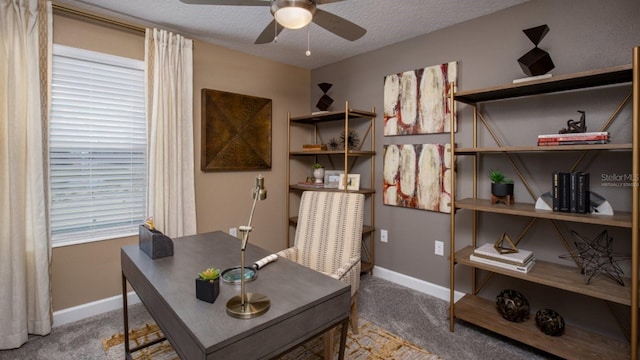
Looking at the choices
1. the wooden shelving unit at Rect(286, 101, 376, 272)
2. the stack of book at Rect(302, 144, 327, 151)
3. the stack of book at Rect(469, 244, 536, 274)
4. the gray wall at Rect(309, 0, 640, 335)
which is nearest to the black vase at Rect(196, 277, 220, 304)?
the stack of book at Rect(469, 244, 536, 274)

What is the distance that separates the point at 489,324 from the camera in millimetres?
2182

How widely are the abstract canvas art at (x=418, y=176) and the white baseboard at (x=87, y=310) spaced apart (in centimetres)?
244

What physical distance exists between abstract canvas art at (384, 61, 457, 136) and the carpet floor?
1.54m

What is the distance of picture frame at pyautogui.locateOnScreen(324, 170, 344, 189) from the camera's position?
3.53 m

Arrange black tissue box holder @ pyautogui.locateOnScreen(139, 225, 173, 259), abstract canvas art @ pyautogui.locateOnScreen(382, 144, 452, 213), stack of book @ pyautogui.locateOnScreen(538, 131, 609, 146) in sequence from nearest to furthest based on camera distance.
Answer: black tissue box holder @ pyautogui.locateOnScreen(139, 225, 173, 259), stack of book @ pyautogui.locateOnScreen(538, 131, 609, 146), abstract canvas art @ pyautogui.locateOnScreen(382, 144, 452, 213)

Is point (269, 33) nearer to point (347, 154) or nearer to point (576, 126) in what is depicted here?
point (347, 154)

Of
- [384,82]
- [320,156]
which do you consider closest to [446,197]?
[384,82]

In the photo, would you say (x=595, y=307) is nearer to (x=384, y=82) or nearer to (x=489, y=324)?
(x=489, y=324)

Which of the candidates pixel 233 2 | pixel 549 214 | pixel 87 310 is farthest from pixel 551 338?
pixel 87 310

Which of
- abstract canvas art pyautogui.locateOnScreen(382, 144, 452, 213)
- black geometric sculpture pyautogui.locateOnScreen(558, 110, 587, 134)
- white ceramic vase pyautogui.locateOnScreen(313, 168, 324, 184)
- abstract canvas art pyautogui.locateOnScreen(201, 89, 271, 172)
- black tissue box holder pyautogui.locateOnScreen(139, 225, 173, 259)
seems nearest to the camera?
black tissue box holder pyautogui.locateOnScreen(139, 225, 173, 259)

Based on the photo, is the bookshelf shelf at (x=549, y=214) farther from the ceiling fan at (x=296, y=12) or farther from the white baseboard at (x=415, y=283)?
the ceiling fan at (x=296, y=12)

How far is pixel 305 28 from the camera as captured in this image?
275 centimetres

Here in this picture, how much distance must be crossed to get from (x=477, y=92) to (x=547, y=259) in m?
1.28

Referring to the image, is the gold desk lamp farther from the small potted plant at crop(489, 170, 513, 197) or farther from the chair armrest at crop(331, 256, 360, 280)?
the small potted plant at crop(489, 170, 513, 197)
